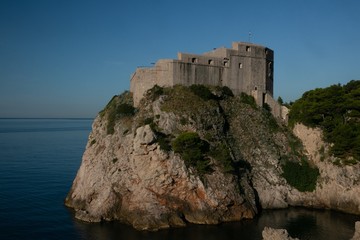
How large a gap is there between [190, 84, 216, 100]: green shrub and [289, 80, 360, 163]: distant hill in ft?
45.1

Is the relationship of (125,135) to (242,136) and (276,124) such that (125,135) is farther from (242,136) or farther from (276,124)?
(276,124)

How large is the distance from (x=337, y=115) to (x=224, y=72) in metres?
16.6

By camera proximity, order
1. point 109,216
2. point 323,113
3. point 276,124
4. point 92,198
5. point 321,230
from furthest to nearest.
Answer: point 276,124 → point 323,113 → point 92,198 → point 109,216 → point 321,230

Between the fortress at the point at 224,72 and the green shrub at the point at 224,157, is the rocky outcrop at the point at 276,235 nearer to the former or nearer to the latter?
the green shrub at the point at 224,157

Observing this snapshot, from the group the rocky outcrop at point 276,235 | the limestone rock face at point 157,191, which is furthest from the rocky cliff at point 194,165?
the rocky outcrop at point 276,235

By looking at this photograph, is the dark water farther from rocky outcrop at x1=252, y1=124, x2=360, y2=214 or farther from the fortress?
the fortress

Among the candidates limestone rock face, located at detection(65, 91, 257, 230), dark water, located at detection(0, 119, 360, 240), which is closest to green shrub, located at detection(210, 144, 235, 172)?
limestone rock face, located at detection(65, 91, 257, 230)

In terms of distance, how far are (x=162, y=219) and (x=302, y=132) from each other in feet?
82.5

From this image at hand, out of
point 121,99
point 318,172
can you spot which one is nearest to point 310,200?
point 318,172

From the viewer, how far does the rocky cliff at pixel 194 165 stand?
3912 centimetres

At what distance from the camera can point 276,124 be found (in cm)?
5244

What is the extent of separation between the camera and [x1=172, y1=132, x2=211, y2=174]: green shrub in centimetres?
4031

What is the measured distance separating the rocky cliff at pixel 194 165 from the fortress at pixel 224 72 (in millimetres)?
2152

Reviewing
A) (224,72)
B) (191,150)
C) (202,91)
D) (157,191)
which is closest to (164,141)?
(191,150)
